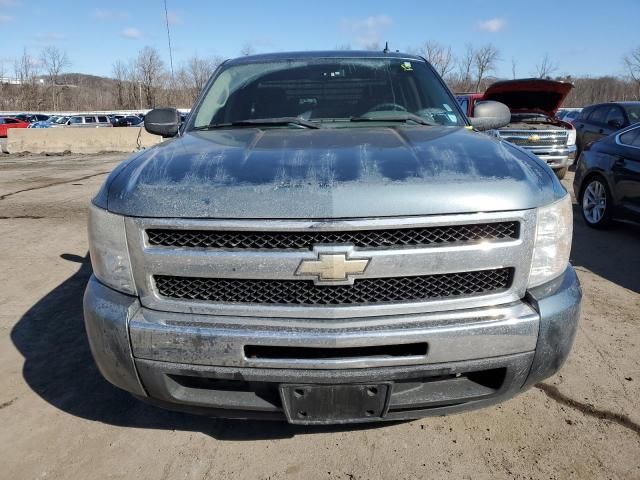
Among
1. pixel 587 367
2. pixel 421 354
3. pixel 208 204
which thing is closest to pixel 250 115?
pixel 208 204

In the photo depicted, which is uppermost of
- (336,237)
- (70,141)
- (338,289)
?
(336,237)

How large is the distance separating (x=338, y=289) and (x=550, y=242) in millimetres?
893

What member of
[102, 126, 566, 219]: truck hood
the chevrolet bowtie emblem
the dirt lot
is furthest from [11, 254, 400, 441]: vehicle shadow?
[102, 126, 566, 219]: truck hood

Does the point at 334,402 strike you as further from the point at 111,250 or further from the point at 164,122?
the point at 164,122

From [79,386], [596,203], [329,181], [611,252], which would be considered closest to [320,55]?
[329,181]

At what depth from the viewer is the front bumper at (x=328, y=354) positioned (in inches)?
74.0

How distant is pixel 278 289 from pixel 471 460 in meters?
1.25

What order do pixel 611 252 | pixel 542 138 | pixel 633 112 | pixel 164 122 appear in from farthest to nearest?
pixel 633 112 < pixel 542 138 < pixel 611 252 < pixel 164 122

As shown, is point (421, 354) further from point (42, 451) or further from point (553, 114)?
point (553, 114)

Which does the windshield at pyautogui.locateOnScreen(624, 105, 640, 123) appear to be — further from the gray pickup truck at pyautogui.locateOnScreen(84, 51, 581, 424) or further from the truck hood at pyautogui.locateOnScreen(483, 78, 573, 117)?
the gray pickup truck at pyautogui.locateOnScreen(84, 51, 581, 424)

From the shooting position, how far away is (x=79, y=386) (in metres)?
2.96

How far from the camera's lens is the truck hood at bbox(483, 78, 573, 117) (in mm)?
9812

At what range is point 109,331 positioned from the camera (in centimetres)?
198

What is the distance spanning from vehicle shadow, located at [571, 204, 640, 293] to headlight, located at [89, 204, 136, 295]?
14.2 ft
